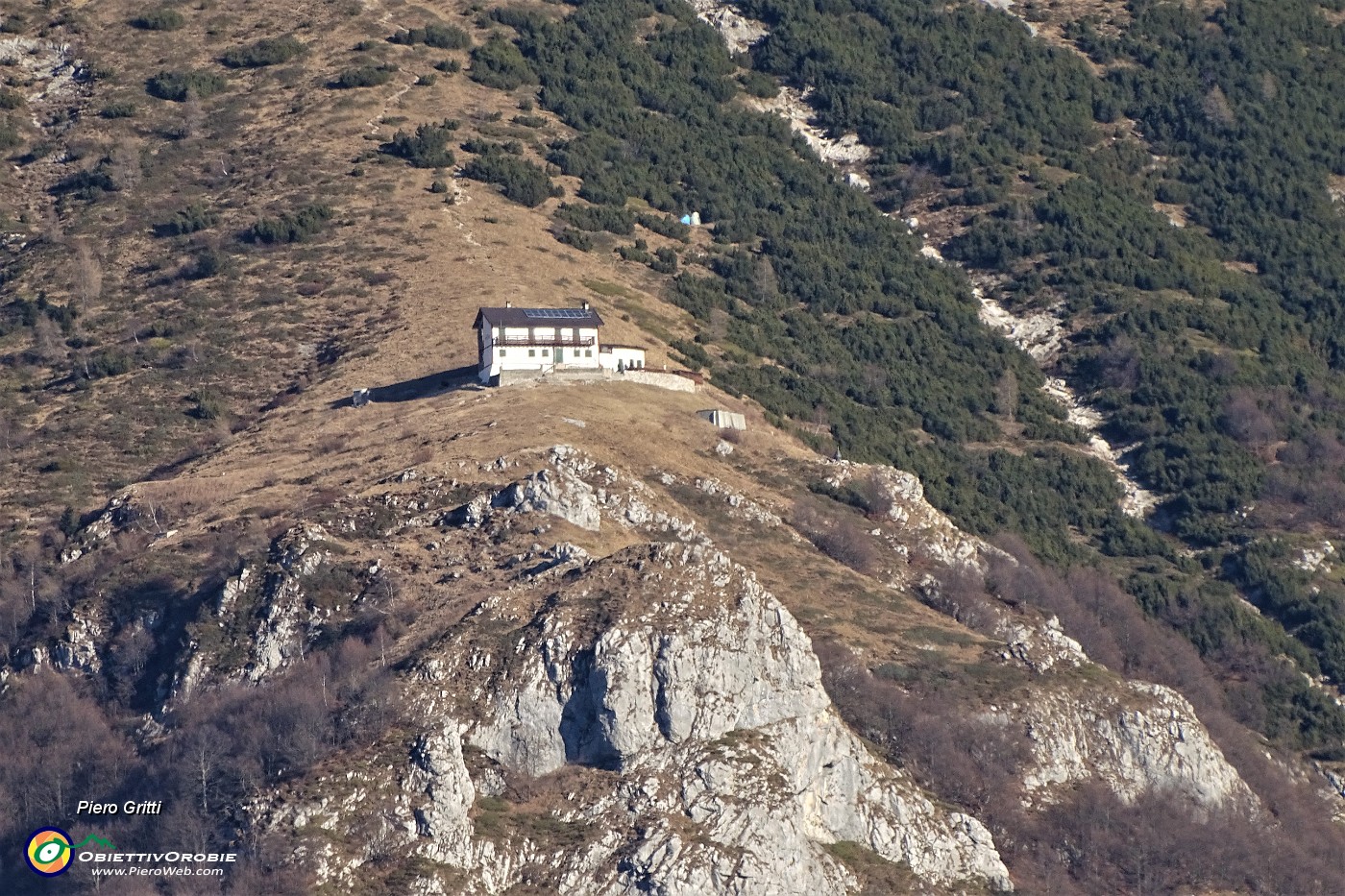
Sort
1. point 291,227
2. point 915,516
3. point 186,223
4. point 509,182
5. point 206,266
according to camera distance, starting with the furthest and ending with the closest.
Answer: point 509,182
point 186,223
point 291,227
point 206,266
point 915,516

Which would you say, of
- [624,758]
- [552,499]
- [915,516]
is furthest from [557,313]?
[624,758]

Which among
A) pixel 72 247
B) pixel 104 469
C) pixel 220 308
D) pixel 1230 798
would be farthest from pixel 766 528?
pixel 72 247

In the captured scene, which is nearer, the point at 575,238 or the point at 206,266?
the point at 206,266

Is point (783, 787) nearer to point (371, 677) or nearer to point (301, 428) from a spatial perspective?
point (371, 677)

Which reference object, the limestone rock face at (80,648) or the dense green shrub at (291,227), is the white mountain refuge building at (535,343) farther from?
the limestone rock face at (80,648)

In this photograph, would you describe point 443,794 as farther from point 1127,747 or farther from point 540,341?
point 540,341

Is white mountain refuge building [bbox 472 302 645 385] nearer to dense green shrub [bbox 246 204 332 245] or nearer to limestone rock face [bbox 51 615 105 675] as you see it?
dense green shrub [bbox 246 204 332 245]

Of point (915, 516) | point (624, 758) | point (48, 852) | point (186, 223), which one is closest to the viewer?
point (48, 852)
